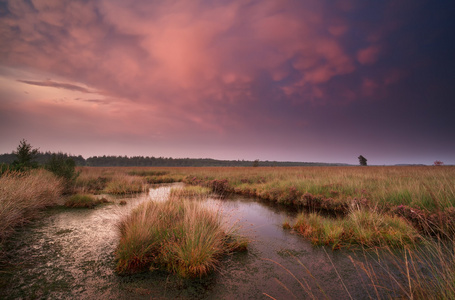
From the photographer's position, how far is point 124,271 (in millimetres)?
4609

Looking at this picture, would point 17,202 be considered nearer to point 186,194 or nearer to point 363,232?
point 186,194

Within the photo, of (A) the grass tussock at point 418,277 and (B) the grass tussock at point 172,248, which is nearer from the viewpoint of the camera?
(A) the grass tussock at point 418,277

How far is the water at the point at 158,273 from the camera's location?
3879 millimetres

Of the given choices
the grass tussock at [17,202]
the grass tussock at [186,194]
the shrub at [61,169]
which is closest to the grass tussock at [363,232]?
the grass tussock at [186,194]

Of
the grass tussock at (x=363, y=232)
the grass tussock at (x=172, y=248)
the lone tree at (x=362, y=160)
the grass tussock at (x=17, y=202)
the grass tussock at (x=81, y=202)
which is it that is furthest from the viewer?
the lone tree at (x=362, y=160)

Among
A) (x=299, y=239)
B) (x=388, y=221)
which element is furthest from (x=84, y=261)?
(x=388, y=221)

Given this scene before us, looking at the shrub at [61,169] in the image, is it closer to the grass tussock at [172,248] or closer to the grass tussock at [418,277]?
the grass tussock at [172,248]

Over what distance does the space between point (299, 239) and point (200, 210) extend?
333cm

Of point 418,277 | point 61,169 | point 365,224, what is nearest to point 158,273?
point 418,277

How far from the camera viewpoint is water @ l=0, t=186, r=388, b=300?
3879mm

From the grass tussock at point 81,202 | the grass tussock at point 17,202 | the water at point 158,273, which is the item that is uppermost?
the grass tussock at point 17,202

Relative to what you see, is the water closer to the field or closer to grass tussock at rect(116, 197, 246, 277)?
grass tussock at rect(116, 197, 246, 277)

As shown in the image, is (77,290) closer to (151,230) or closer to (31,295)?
(31,295)

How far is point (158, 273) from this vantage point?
455cm
